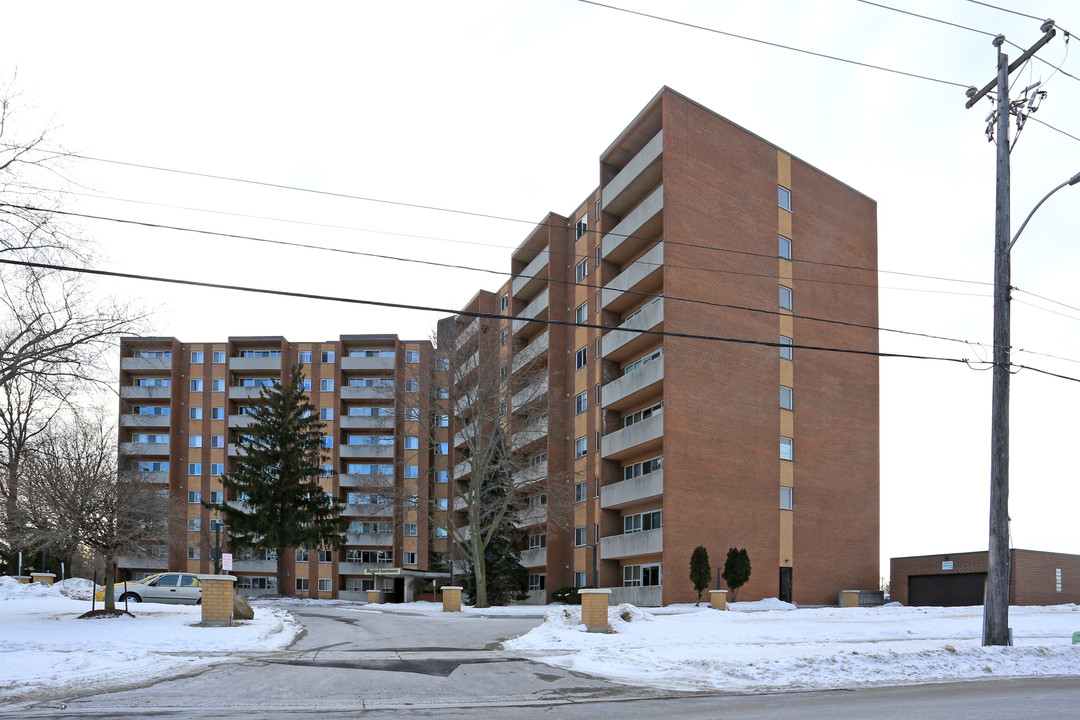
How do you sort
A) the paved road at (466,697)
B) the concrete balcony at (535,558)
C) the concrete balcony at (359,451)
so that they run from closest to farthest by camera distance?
the paved road at (466,697), the concrete balcony at (535,558), the concrete balcony at (359,451)

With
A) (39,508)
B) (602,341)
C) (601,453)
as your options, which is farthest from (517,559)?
(39,508)

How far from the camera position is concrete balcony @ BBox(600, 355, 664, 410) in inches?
1745

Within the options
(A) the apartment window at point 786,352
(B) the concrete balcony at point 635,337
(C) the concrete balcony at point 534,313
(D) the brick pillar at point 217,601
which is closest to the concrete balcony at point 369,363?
(C) the concrete balcony at point 534,313

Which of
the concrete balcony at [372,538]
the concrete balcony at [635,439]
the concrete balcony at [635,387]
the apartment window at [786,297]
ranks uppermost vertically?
the apartment window at [786,297]

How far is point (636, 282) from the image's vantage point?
46656mm

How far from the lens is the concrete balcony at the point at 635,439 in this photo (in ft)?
144

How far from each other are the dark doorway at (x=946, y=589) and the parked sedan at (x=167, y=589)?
34.7 meters

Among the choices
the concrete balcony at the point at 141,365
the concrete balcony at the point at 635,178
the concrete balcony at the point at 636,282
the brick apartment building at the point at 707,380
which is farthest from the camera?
the concrete balcony at the point at 141,365

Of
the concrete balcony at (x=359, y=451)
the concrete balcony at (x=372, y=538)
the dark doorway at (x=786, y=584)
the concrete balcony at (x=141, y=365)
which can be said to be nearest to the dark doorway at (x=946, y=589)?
the dark doorway at (x=786, y=584)

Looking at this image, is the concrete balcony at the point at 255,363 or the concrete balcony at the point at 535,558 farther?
the concrete balcony at the point at 255,363

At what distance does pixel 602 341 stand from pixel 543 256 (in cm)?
1129

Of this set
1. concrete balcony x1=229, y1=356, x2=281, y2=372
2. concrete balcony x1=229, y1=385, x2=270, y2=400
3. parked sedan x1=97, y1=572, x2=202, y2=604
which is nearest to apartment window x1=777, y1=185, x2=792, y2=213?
parked sedan x1=97, y1=572, x2=202, y2=604

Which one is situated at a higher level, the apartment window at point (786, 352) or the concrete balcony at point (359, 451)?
the apartment window at point (786, 352)

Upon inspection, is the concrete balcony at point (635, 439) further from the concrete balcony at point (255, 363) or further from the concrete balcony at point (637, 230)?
the concrete balcony at point (255, 363)
